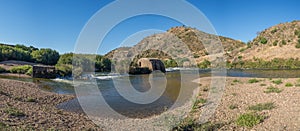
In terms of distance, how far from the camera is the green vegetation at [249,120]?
7114 mm

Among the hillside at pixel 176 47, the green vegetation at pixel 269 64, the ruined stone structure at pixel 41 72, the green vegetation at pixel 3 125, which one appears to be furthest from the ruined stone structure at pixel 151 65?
the green vegetation at pixel 3 125

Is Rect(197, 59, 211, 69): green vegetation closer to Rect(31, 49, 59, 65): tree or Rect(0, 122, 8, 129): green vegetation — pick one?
Rect(31, 49, 59, 65): tree

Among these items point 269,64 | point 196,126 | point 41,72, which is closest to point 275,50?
point 269,64

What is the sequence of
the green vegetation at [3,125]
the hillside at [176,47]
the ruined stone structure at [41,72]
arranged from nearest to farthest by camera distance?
the green vegetation at [3,125] < the ruined stone structure at [41,72] < the hillside at [176,47]

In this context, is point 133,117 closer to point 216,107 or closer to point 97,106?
point 97,106

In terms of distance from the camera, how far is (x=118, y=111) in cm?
1148

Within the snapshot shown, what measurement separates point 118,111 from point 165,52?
83.7 m

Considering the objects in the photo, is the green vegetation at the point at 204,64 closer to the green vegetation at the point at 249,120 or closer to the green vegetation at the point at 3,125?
the green vegetation at the point at 249,120

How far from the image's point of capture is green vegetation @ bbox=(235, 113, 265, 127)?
280 inches

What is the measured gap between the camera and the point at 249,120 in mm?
7383

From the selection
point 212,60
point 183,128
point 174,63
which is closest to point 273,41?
point 212,60

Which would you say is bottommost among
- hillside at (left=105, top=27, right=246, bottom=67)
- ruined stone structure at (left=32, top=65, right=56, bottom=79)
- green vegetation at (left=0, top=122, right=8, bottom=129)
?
green vegetation at (left=0, top=122, right=8, bottom=129)

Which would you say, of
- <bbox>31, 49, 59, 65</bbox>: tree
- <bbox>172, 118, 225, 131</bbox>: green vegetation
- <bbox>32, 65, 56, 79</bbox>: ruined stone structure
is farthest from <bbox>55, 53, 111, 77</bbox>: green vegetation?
<bbox>172, 118, 225, 131</bbox>: green vegetation

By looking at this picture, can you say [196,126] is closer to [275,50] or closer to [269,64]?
[269,64]
